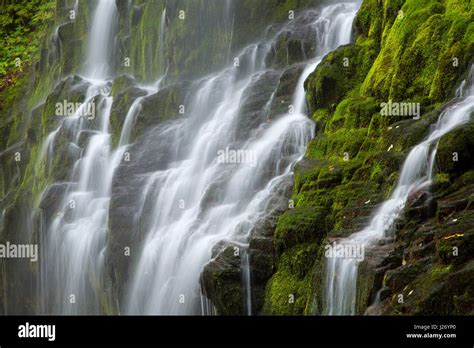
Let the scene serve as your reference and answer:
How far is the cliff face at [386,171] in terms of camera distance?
33.7 ft

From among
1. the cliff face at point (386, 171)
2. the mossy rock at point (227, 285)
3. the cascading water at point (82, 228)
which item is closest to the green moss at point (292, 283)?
the cliff face at point (386, 171)

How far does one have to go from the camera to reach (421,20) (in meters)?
15.4

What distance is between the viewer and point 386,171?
12.6 meters

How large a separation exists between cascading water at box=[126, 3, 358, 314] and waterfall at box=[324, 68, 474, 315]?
226 cm

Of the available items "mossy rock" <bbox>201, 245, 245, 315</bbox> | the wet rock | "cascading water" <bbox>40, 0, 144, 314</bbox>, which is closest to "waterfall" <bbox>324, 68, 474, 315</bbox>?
"mossy rock" <bbox>201, 245, 245, 315</bbox>

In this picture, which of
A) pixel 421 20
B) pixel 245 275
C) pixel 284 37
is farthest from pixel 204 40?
pixel 245 275

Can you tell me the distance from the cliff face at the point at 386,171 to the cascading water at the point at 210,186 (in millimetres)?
914

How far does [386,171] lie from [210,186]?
18.1ft

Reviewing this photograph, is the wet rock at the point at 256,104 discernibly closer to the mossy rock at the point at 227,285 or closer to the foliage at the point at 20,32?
the mossy rock at the point at 227,285

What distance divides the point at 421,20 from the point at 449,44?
55.2 inches

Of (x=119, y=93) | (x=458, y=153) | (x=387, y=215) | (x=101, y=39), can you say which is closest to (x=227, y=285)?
(x=387, y=215)

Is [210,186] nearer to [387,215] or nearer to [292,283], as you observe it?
[292,283]

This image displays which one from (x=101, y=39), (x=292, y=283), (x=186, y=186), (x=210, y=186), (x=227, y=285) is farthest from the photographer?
(x=101, y=39)

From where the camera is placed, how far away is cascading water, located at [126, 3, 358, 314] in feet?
51.2
